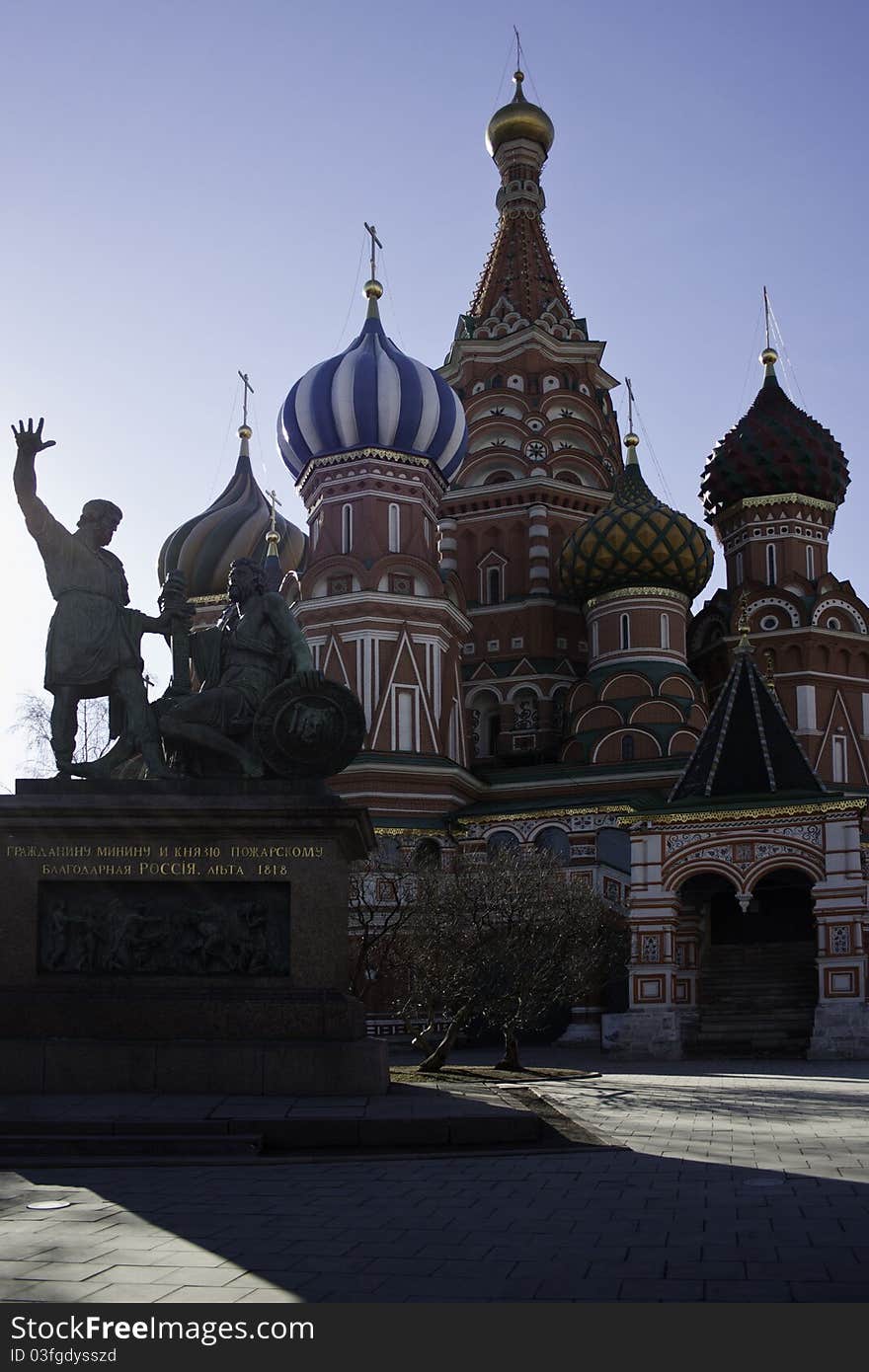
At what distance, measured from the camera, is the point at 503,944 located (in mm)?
23906

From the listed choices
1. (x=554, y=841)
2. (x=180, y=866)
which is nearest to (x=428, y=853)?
(x=554, y=841)

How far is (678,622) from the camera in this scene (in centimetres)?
4356

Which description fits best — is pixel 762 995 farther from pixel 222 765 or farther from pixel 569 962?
pixel 222 765

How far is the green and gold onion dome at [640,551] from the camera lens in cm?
4312

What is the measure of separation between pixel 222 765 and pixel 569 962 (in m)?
13.9

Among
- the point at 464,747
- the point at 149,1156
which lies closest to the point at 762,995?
the point at 464,747

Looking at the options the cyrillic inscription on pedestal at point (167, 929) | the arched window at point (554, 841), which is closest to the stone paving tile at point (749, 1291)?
the cyrillic inscription on pedestal at point (167, 929)

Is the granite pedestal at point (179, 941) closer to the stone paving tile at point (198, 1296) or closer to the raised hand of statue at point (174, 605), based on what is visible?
the raised hand of statue at point (174, 605)

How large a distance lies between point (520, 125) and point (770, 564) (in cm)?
2105

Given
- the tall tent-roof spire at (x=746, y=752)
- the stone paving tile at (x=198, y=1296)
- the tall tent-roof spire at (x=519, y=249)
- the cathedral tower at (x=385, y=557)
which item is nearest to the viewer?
the stone paving tile at (x=198, y=1296)

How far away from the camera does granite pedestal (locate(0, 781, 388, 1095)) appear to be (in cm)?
1111

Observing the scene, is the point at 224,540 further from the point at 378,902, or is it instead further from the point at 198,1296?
the point at 198,1296

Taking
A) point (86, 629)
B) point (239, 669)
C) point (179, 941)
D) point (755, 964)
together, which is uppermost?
point (86, 629)

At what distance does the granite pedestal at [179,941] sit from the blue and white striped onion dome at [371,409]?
31620 mm
